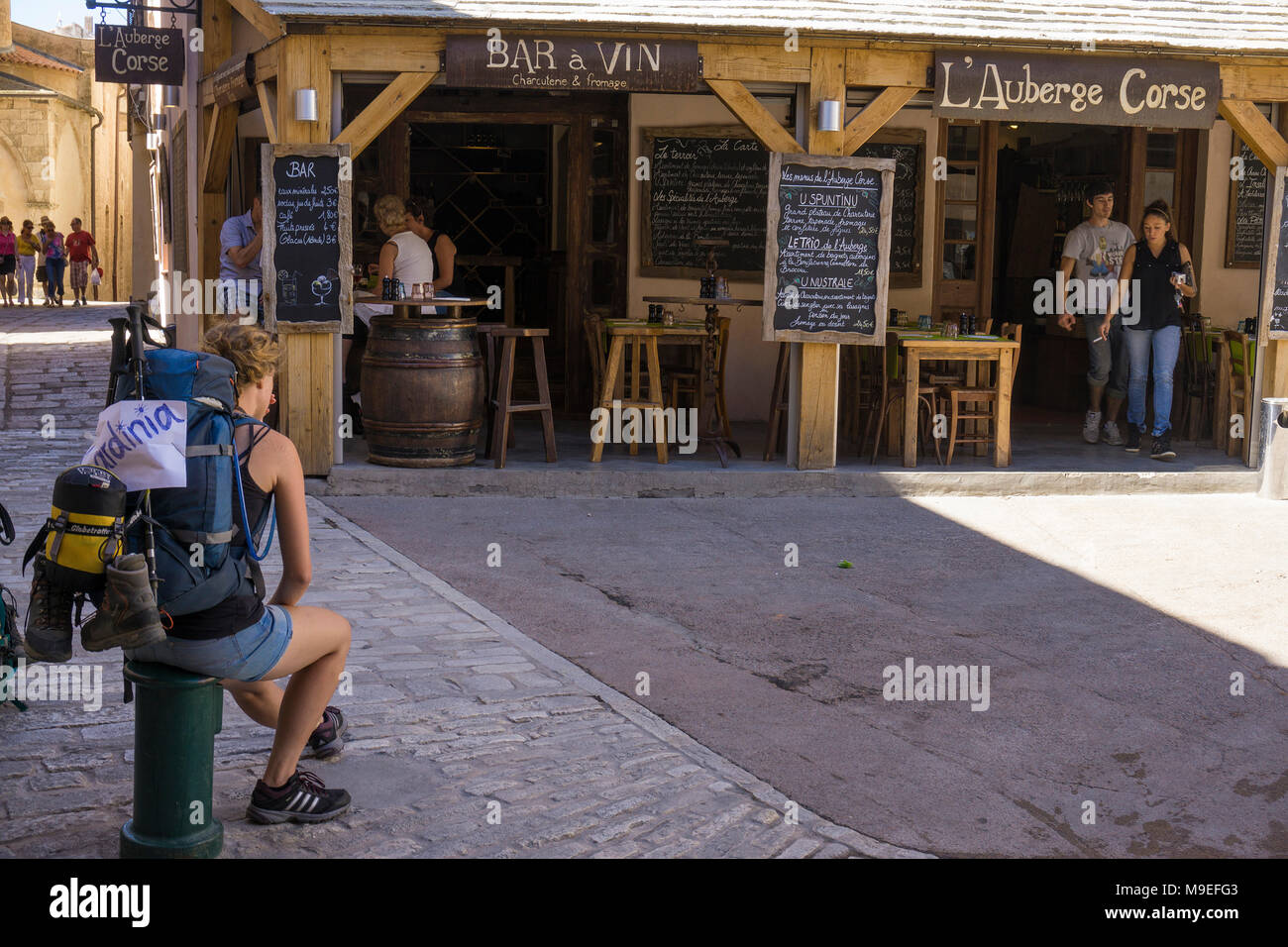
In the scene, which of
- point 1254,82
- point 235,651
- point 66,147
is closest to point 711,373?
point 1254,82

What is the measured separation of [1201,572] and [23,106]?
30644 mm

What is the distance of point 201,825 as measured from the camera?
12.0 feet

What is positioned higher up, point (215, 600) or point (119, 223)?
point (119, 223)

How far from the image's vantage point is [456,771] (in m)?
4.43

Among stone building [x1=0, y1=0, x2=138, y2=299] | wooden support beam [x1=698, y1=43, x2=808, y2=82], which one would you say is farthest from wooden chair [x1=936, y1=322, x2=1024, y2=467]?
stone building [x1=0, y1=0, x2=138, y2=299]

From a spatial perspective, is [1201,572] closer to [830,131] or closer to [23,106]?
[830,131]

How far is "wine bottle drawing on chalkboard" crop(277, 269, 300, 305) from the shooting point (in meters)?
8.99

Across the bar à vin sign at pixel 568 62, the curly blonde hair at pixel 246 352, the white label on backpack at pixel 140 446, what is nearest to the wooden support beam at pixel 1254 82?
the bar à vin sign at pixel 568 62

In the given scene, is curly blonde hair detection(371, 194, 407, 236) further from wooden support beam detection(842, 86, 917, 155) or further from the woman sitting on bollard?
the woman sitting on bollard

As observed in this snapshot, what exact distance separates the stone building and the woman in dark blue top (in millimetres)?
25378

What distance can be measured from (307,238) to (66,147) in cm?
2725

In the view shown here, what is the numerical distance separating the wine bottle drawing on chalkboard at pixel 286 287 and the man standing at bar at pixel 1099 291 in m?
5.67

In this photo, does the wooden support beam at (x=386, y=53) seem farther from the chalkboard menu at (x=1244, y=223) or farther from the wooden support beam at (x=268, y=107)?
the chalkboard menu at (x=1244, y=223)
